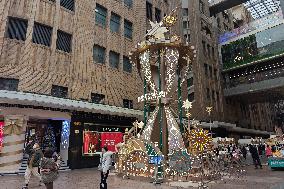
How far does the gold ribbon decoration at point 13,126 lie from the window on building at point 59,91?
321 cm

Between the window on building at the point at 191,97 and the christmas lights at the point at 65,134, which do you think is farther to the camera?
the window on building at the point at 191,97

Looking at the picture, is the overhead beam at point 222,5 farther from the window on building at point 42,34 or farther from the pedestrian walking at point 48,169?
the pedestrian walking at point 48,169

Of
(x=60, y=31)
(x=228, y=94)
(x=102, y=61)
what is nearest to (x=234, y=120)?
(x=228, y=94)

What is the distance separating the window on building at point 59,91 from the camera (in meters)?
17.2

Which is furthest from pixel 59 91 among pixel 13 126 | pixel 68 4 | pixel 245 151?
pixel 245 151

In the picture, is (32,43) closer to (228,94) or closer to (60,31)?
(60,31)

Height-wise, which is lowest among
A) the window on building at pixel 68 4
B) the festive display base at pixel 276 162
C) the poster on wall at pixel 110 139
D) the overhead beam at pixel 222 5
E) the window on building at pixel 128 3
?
the festive display base at pixel 276 162

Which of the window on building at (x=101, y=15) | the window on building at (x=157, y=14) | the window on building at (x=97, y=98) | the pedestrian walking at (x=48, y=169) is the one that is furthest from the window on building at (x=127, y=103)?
the pedestrian walking at (x=48, y=169)

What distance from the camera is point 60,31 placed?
60.7 feet

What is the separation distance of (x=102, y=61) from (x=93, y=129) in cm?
625

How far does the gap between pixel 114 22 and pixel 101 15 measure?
63.4 inches

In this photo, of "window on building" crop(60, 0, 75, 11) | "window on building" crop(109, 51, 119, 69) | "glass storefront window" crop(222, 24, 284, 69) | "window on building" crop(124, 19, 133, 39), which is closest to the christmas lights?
"window on building" crop(109, 51, 119, 69)

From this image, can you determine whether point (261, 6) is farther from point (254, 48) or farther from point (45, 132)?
point (45, 132)

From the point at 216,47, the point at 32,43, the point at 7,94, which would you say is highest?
the point at 216,47
